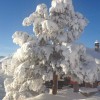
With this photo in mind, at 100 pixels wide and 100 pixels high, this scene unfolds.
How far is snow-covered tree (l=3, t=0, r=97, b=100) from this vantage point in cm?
2541

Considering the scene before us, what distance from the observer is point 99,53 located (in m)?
41.6

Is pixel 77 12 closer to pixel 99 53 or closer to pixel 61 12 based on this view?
pixel 61 12

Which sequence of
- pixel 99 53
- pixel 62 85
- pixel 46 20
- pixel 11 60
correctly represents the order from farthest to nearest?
pixel 99 53, pixel 62 85, pixel 11 60, pixel 46 20

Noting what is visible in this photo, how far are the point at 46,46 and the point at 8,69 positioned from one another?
4757mm

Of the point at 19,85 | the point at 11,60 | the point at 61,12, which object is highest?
the point at 61,12

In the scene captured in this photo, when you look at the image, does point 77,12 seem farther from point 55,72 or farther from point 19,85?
point 19,85

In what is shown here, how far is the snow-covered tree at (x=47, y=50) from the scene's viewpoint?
83.4ft

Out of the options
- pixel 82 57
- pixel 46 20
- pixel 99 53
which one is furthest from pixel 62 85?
pixel 46 20

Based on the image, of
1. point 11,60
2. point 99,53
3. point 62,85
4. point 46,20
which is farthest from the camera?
point 99,53

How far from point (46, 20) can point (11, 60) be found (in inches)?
215

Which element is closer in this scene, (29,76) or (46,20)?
(46,20)

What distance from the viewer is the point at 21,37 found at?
2638 cm

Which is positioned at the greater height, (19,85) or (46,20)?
(46,20)

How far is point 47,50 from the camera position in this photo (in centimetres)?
2573
